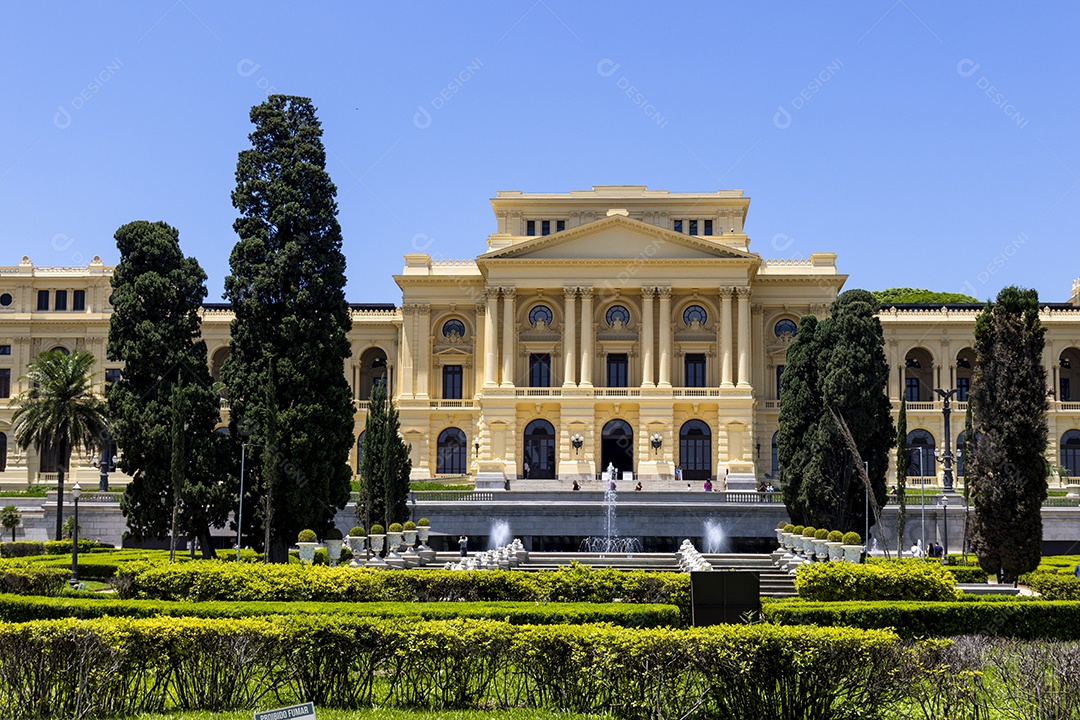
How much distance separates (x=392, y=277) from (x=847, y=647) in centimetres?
6200

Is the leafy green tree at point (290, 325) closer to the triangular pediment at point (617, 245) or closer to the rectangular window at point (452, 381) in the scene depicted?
the triangular pediment at point (617, 245)

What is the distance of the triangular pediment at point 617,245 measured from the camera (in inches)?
2697

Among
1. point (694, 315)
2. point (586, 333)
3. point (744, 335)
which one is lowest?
point (744, 335)

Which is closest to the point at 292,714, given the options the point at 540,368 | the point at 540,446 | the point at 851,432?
the point at 851,432

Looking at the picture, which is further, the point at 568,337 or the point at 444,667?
the point at 568,337

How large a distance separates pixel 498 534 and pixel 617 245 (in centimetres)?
2389

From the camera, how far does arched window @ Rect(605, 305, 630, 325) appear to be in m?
71.6

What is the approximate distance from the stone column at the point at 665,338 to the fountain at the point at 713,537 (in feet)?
57.9

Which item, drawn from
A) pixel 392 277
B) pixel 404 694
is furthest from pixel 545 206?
pixel 404 694

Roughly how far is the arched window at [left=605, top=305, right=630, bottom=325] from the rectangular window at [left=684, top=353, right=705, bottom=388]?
4.52 m

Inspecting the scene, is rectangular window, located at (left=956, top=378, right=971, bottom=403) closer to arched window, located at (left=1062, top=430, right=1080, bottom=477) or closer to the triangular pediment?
arched window, located at (left=1062, top=430, right=1080, bottom=477)

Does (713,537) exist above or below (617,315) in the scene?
below

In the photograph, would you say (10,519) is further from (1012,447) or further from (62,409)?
(1012,447)

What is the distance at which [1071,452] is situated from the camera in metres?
75.1
